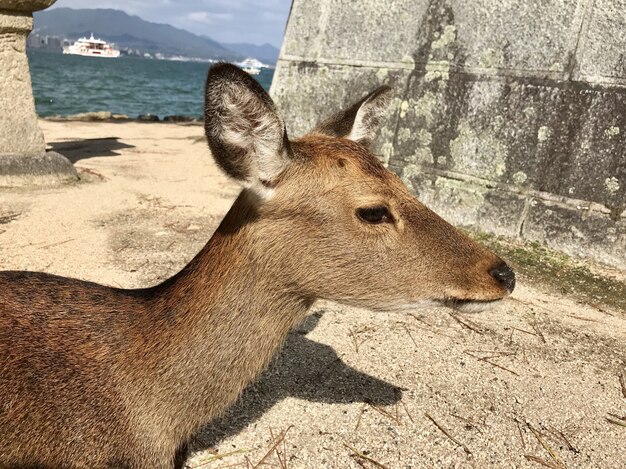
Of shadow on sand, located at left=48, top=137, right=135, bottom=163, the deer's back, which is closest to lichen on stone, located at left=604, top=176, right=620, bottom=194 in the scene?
the deer's back

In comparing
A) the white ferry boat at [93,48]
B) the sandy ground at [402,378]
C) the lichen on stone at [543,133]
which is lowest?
the white ferry boat at [93,48]

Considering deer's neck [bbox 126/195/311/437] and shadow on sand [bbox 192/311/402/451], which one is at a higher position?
deer's neck [bbox 126/195/311/437]

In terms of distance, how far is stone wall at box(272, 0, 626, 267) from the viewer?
4828 mm

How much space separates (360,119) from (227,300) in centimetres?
121

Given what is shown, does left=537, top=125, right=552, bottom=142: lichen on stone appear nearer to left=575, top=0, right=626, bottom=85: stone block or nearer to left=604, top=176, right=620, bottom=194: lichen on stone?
left=575, top=0, right=626, bottom=85: stone block

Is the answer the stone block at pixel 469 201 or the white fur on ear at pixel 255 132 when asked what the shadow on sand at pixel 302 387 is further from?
the stone block at pixel 469 201

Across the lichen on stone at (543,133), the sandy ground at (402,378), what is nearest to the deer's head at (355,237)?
the sandy ground at (402,378)

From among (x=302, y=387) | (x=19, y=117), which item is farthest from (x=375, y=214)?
(x=19, y=117)

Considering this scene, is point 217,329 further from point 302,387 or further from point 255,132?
point 302,387

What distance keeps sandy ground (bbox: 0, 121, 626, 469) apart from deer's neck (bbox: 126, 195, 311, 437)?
524 mm

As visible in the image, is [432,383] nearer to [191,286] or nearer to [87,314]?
[191,286]

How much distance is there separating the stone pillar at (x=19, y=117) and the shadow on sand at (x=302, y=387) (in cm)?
449

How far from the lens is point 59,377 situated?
84.7 inches

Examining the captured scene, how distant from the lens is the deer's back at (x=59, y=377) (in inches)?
82.0
